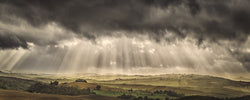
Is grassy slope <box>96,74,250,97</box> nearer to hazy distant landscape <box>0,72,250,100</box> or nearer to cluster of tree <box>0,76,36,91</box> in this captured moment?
hazy distant landscape <box>0,72,250,100</box>

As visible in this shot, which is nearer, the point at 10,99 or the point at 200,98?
the point at 10,99

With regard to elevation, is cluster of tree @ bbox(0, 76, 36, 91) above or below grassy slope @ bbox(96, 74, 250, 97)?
above

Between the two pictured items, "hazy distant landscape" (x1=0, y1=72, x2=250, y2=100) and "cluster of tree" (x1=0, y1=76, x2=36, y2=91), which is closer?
"hazy distant landscape" (x1=0, y1=72, x2=250, y2=100)

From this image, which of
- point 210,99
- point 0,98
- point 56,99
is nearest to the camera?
point 0,98

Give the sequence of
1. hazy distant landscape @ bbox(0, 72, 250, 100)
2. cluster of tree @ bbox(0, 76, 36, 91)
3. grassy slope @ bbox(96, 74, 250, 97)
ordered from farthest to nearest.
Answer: grassy slope @ bbox(96, 74, 250, 97) → cluster of tree @ bbox(0, 76, 36, 91) → hazy distant landscape @ bbox(0, 72, 250, 100)

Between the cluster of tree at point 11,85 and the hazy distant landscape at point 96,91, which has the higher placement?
the cluster of tree at point 11,85

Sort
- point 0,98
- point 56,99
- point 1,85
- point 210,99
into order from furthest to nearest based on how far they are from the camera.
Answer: point 1,85 → point 56,99 → point 210,99 → point 0,98

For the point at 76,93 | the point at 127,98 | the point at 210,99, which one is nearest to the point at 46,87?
the point at 76,93

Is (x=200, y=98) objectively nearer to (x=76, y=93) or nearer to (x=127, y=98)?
(x=127, y=98)

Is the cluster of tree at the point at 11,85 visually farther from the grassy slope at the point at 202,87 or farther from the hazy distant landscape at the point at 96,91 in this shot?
the grassy slope at the point at 202,87

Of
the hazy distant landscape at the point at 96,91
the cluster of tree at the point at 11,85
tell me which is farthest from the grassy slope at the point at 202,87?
the cluster of tree at the point at 11,85

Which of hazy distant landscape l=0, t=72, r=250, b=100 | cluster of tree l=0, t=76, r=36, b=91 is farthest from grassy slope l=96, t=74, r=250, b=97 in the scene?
cluster of tree l=0, t=76, r=36, b=91
